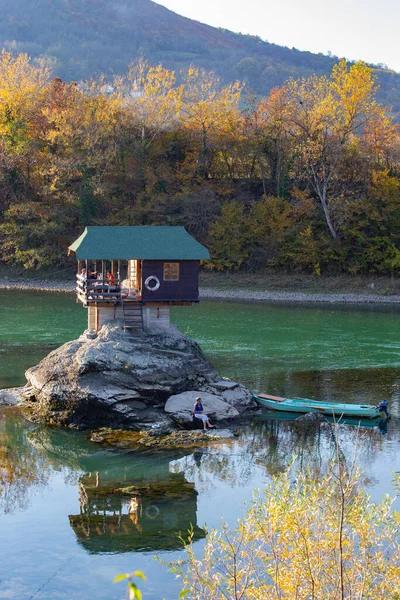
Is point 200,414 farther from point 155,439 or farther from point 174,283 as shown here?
point 174,283

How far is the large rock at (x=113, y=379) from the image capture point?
2836 cm

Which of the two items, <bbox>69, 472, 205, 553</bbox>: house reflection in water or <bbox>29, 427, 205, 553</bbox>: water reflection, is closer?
<bbox>69, 472, 205, 553</bbox>: house reflection in water

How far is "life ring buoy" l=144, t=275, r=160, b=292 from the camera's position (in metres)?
32.2

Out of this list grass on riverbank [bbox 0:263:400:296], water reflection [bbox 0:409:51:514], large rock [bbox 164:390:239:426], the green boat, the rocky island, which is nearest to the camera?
water reflection [bbox 0:409:51:514]

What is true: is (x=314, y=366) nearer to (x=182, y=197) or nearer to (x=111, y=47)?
(x=182, y=197)

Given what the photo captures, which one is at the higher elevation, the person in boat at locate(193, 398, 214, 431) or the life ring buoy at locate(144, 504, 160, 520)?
the person in boat at locate(193, 398, 214, 431)

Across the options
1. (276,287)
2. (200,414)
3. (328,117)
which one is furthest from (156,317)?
(328,117)

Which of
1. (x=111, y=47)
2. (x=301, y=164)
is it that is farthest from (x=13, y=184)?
(x=111, y=47)

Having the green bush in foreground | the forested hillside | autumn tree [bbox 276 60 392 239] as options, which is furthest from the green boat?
autumn tree [bbox 276 60 392 239]

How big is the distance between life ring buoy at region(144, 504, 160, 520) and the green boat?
34.0 feet

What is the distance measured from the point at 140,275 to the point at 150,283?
1.87 feet

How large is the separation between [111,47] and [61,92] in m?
130

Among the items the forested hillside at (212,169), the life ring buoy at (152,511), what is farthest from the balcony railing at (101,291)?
the forested hillside at (212,169)

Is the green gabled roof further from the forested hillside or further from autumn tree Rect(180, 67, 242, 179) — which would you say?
autumn tree Rect(180, 67, 242, 179)
